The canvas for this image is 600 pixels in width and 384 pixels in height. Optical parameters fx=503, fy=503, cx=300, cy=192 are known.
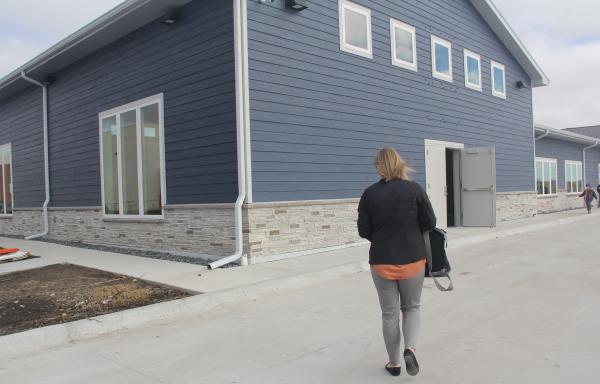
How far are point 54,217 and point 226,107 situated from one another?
27.3 feet

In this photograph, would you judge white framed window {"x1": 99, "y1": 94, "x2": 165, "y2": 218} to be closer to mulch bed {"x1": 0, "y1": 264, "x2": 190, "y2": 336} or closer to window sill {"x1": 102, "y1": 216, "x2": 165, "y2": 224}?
window sill {"x1": 102, "y1": 216, "x2": 165, "y2": 224}

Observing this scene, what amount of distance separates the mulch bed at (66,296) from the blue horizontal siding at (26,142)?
786cm

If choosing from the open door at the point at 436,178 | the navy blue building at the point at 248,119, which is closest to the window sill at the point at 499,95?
the navy blue building at the point at 248,119

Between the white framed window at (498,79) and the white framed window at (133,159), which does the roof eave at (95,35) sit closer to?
the white framed window at (133,159)

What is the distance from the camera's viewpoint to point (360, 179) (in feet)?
35.9

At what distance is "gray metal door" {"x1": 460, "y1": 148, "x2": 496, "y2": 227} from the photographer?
13977 mm

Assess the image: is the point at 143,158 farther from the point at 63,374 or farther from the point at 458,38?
the point at 458,38

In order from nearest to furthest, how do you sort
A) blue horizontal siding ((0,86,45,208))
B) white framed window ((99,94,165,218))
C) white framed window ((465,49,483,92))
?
white framed window ((99,94,165,218)), white framed window ((465,49,483,92)), blue horizontal siding ((0,86,45,208))

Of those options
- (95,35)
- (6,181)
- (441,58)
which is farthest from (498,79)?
(6,181)

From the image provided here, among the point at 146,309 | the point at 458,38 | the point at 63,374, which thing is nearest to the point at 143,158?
the point at 146,309

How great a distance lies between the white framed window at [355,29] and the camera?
10.5 metres

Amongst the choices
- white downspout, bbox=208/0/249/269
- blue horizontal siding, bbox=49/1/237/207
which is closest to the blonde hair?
white downspout, bbox=208/0/249/269

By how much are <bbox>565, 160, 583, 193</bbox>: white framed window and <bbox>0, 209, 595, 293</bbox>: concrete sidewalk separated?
15.0 metres

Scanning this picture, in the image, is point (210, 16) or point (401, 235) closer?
point (401, 235)
